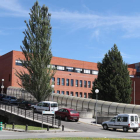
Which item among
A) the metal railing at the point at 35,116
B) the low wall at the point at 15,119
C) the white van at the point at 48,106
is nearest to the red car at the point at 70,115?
the metal railing at the point at 35,116

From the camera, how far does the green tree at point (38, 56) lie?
151 feet

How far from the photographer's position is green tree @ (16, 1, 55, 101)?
151 feet

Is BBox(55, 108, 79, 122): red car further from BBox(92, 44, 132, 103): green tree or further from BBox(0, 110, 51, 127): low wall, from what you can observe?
BBox(92, 44, 132, 103): green tree

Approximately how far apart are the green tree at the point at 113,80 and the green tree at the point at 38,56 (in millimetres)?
13299

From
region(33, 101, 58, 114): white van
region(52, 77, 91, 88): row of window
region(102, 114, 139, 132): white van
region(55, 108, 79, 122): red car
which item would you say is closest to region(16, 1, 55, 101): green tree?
region(33, 101, 58, 114): white van

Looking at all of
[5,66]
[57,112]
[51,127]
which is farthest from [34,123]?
[5,66]

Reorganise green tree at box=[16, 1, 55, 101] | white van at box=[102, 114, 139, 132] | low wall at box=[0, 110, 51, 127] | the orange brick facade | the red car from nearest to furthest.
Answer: white van at box=[102, 114, 139, 132] < low wall at box=[0, 110, 51, 127] < the red car < green tree at box=[16, 1, 55, 101] < the orange brick facade

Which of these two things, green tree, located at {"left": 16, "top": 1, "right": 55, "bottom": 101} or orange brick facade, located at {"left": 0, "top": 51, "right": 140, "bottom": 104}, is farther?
orange brick facade, located at {"left": 0, "top": 51, "right": 140, "bottom": 104}

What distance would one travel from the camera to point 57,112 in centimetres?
3525

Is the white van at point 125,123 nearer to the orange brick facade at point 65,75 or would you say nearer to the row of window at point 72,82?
the orange brick facade at point 65,75

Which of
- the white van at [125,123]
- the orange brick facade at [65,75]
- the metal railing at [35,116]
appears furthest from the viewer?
the orange brick facade at [65,75]

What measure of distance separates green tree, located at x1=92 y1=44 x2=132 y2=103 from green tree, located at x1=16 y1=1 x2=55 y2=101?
43.6 feet

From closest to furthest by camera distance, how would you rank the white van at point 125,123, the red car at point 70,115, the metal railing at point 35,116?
the white van at point 125,123
the metal railing at point 35,116
the red car at point 70,115

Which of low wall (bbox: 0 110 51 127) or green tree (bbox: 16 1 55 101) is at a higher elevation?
green tree (bbox: 16 1 55 101)
